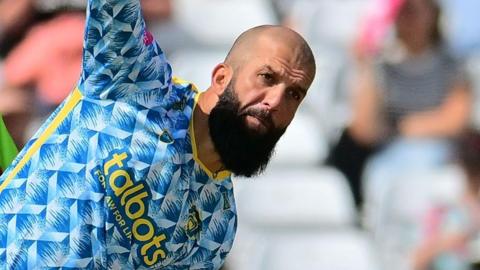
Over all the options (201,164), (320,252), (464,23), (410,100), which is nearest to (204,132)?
(201,164)

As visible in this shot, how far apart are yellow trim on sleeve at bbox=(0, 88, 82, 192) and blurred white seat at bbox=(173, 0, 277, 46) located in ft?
11.6

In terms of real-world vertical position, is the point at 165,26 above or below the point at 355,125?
above

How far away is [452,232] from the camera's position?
5.67 m

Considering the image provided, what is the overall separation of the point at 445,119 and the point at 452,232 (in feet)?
2.61

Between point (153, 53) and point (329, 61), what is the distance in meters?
3.39

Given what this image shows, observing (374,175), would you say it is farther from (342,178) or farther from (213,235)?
(213,235)

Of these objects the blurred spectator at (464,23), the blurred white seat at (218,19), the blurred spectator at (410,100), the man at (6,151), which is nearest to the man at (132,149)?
the man at (6,151)

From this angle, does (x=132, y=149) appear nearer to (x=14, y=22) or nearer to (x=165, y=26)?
(x=14, y=22)

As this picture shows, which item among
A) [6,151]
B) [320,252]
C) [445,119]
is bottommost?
[320,252]

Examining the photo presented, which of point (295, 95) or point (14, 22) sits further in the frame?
point (14, 22)

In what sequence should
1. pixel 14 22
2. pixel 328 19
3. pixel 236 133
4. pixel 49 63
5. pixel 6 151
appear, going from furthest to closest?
pixel 328 19 → pixel 14 22 → pixel 49 63 → pixel 6 151 → pixel 236 133

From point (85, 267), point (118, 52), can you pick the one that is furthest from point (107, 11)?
point (85, 267)

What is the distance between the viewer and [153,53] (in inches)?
129

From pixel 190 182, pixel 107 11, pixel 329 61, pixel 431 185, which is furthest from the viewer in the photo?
pixel 329 61
